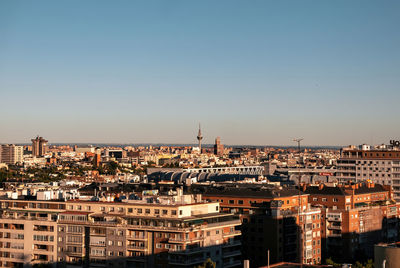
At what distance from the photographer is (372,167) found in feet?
403

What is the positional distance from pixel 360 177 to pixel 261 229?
5736 centimetres

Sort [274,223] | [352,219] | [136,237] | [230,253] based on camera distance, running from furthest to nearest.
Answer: [352,219] → [274,223] → [230,253] → [136,237]

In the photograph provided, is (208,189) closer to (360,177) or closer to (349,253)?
(349,253)

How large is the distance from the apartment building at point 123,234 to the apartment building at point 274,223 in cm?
690

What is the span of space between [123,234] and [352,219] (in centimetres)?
3113

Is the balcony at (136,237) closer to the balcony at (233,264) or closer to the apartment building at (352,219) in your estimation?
the balcony at (233,264)

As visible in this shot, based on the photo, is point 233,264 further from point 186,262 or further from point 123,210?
point 123,210

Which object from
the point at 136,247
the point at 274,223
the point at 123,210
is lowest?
the point at 136,247

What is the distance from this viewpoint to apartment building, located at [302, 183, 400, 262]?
8012 centimetres

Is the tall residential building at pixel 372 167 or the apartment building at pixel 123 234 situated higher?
the tall residential building at pixel 372 167

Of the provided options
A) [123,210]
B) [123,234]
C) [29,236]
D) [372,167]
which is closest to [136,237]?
[123,234]

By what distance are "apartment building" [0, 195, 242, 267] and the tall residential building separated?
62.3 meters

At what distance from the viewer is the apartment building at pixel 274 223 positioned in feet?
231

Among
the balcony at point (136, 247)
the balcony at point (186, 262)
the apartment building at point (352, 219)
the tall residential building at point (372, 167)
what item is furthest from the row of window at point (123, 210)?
the tall residential building at point (372, 167)
